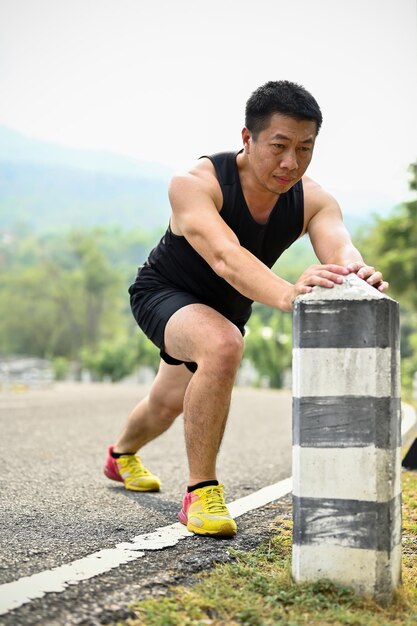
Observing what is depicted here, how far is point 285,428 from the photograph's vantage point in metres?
11.6

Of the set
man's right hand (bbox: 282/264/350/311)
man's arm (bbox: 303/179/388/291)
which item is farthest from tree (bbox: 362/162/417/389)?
man's right hand (bbox: 282/264/350/311)

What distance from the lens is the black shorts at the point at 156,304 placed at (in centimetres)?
434

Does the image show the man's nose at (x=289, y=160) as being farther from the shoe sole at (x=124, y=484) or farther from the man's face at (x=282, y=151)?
the shoe sole at (x=124, y=484)

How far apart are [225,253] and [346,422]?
1.08m

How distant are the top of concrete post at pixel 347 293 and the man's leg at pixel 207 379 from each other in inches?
35.4

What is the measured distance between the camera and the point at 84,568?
3.16m

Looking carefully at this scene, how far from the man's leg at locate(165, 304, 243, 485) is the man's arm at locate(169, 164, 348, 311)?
0.33 metres

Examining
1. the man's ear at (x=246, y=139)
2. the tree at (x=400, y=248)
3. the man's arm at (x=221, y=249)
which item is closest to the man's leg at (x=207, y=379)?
the man's arm at (x=221, y=249)

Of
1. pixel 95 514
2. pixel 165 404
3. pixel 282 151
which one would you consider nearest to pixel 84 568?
pixel 95 514

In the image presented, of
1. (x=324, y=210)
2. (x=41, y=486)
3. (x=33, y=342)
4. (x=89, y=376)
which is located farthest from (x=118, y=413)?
(x=33, y=342)

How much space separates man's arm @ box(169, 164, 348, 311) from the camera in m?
3.13

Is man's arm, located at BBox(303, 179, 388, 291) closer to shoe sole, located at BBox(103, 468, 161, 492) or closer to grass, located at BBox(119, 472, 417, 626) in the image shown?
grass, located at BBox(119, 472, 417, 626)

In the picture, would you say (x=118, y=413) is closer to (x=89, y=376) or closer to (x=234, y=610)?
(x=234, y=610)

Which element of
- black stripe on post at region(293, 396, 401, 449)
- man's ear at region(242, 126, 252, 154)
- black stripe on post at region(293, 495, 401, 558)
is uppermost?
man's ear at region(242, 126, 252, 154)
